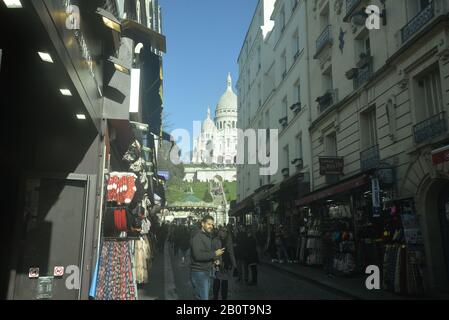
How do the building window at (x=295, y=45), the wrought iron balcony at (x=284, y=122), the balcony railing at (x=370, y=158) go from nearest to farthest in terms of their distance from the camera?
1. the balcony railing at (x=370, y=158)
2. the building window at (x=295, y=45)
3. the wrought iron balcony at (x=284, y=122)

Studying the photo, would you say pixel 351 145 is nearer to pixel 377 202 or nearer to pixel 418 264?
pixel 377 202

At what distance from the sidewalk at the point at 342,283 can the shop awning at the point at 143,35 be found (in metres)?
7.66

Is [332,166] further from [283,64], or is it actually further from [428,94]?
[283,64]

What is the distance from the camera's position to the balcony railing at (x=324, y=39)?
18525 millimetres

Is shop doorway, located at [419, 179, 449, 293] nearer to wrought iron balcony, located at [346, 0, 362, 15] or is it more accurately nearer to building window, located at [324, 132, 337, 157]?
building window, located at [324, 132, 337, 157]

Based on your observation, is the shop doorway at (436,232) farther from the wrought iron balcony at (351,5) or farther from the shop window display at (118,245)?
the wrought iron balcony at (351,5)

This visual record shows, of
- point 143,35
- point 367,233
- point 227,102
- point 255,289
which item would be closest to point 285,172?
point 367,233

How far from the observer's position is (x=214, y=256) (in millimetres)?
7238

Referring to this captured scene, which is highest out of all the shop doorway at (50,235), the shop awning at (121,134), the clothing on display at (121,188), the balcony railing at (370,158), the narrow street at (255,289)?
the balcony railing at (370,158)

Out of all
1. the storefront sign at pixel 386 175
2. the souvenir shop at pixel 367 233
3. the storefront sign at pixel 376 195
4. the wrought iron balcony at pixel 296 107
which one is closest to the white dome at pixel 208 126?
the wrought iron balcony at pixel 296 107

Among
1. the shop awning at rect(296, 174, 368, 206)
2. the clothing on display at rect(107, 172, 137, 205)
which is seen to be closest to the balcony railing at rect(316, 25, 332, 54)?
the shop awning at rect(296, 174, 368, 206)

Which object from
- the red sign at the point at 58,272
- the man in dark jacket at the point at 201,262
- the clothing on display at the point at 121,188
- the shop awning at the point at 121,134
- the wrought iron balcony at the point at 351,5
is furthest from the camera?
the wrought iron balcony at the point at 351,5
